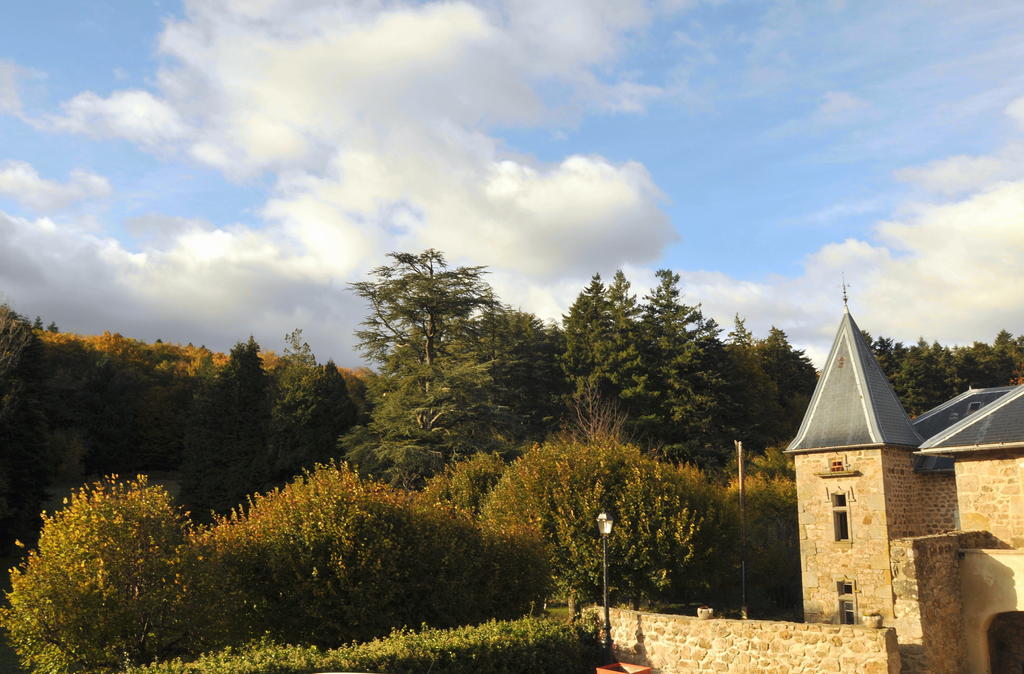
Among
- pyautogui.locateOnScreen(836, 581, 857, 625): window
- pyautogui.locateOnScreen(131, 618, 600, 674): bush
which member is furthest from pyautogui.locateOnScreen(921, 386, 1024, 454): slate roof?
pyautogui.locateOnScreen(131, 618, 600, 674): bush

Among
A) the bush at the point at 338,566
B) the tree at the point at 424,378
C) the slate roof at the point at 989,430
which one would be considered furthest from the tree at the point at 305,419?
the slate roof at the point at 989,430

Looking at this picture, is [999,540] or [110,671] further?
[999,540]

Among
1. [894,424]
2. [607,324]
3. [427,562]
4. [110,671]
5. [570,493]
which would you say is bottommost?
[110,671]

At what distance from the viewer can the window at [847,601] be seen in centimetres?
2328

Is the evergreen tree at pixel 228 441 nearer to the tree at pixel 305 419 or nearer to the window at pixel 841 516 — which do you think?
the tree at pixel 305 419

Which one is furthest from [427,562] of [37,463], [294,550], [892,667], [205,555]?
[37,463]

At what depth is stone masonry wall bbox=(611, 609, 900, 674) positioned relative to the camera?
14.6 meters

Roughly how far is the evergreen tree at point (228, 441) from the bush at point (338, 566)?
27889 mm

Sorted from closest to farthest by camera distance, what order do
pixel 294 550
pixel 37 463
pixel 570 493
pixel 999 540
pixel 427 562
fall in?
1. pixel 294 550
2. pixel 427 562
3. pixel 999 540
4. pixel 570 493
5. pixel 37 463

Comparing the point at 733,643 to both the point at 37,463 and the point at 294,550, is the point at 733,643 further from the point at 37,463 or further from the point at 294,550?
the point at 37,463

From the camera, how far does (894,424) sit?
24.8m

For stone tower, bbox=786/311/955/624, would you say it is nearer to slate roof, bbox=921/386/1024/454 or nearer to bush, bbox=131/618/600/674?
slate roof, bbox=921/386/1024/454

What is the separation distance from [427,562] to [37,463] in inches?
1282

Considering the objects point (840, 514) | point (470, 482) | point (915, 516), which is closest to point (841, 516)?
point (840, 514)
